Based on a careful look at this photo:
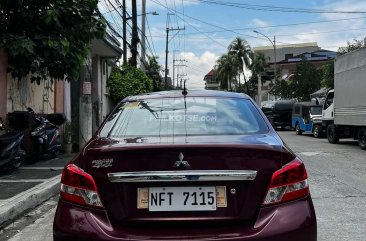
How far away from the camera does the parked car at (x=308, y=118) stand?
24.5 metres

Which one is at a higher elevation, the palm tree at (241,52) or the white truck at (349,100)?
the palm tree at (241,52)

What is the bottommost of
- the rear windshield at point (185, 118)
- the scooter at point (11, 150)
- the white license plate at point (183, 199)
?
the scooter at point (11, 150)

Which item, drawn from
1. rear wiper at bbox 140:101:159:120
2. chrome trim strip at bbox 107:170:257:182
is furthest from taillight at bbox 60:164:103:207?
rear wiper at bbox 140:101:159:120

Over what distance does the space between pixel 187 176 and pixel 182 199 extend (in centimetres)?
16

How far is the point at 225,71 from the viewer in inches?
2943

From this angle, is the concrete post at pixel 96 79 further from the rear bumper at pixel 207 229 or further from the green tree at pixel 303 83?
the green tree at pixel 303 83

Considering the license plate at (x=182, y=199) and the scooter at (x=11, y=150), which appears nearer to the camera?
the license plate at (x=182, y=199)

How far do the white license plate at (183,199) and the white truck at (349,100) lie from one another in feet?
45.5

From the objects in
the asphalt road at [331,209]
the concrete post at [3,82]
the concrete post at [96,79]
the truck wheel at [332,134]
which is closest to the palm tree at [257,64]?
the concrete post at [96,79]

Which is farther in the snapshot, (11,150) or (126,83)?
(126,83)

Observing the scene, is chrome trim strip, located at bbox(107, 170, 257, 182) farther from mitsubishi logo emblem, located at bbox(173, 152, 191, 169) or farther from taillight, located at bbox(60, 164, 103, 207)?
taillight, located at bbox(60, 164, 103, 207)

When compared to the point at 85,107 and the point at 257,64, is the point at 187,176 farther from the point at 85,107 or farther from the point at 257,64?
the point at 257,64

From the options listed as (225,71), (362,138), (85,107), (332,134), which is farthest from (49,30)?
(225,71)

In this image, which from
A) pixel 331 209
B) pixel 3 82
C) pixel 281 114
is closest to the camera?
pixel 331 209
